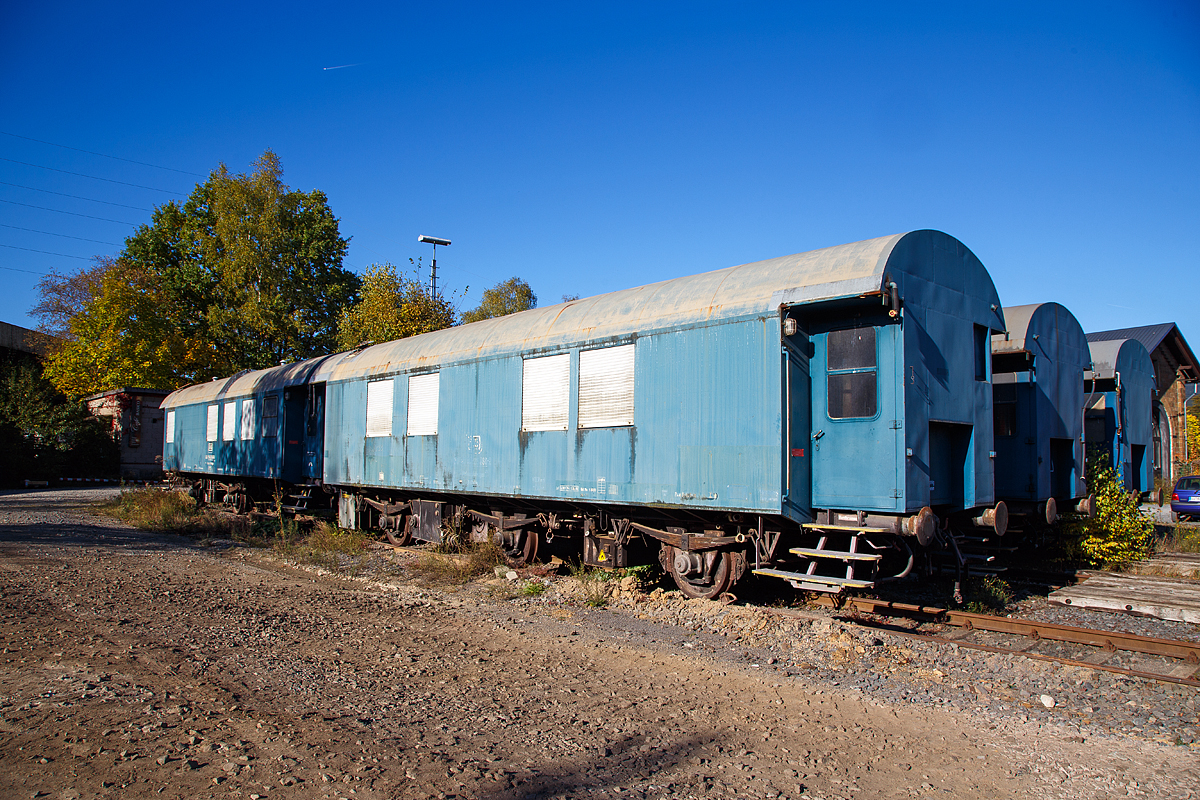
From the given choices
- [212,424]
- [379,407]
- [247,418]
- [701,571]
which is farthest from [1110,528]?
[212,424]

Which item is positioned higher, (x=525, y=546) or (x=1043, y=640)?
(x=525, y=546)

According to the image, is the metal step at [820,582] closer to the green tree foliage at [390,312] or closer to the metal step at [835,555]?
the metal step at [835,555]

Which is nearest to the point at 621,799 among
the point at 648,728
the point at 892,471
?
the point at 648,728

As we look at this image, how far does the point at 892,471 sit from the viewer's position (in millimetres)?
6598

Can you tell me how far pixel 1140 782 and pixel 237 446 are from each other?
18.5m

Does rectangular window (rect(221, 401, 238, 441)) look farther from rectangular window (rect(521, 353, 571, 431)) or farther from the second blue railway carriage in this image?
rectangular window (rect(521, 353, 571, 431))

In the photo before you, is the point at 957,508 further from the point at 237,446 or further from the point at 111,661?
the point at 237,446

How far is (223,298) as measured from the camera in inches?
1284

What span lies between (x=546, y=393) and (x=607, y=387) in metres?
1.08

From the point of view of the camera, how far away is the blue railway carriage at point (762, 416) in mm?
6801

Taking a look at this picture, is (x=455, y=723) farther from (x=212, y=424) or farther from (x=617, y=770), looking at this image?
(x=212, y=424)

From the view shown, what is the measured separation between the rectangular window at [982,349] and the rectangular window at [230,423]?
16.7 meters

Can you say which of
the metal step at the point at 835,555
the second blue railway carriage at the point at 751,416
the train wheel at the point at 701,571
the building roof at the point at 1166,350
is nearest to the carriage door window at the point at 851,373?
the second blue railway carriage at the point at 751,416

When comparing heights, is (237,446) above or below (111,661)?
above
